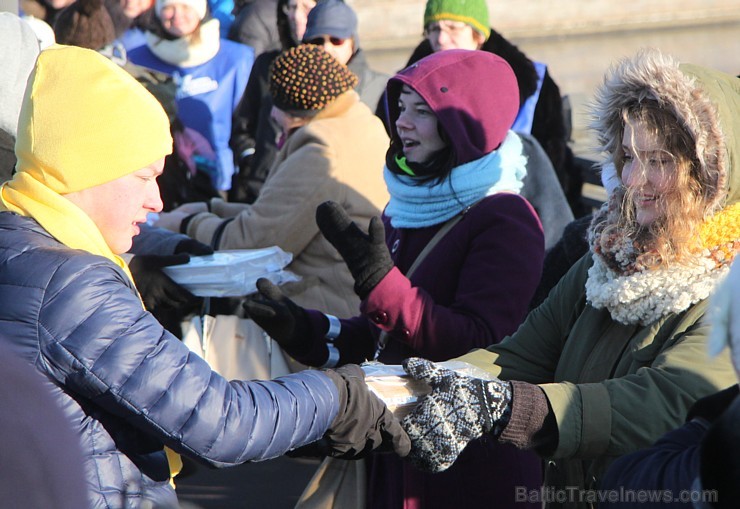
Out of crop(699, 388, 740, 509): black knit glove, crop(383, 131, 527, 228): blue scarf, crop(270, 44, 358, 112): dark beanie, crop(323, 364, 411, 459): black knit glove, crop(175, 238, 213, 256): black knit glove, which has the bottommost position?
crop(175, 238, 213, 256): black knit glove

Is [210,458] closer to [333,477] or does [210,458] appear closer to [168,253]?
[333,477]

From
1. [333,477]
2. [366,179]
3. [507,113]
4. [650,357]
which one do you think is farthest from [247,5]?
[650,357]

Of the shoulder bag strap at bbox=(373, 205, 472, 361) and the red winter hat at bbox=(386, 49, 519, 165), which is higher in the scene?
the red winter hat at bbox=(386, 49, 519, 165)

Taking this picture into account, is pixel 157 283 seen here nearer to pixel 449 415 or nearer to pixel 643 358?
pixel 449 415

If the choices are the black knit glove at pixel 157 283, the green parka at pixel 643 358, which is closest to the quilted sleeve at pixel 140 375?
the green parka at pixel 643 358

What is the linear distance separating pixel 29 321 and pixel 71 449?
653mm

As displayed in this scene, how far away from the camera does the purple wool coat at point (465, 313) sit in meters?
2.86

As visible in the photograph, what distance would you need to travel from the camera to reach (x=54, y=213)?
2.12 m

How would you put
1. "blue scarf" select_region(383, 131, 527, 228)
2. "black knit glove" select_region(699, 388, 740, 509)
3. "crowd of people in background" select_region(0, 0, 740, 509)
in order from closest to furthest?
"black knit glove" select_region(699, 388, 740, 509)
"crowd of people in background" select_region(0, 0, 740, 509)
"blue scarf" select_region(383, 131, 527, 228)

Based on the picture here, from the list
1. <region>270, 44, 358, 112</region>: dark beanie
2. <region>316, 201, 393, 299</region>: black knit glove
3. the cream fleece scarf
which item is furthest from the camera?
<region>270, 44, 358, 112</region>: dark beanie

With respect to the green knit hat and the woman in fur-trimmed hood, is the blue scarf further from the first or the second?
the green knit hat

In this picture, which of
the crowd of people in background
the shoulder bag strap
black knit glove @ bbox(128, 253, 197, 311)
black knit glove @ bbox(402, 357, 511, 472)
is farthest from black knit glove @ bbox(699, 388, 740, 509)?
black knit glove @ bbox(128, 253, 197, 311)

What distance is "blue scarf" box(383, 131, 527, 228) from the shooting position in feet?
10.3

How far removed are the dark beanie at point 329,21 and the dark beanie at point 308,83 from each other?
1.20m
